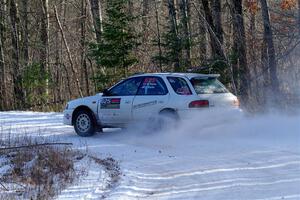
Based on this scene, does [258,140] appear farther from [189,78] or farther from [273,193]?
[273,193]

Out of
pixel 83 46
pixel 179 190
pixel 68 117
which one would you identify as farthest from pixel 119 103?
pixel 83 46

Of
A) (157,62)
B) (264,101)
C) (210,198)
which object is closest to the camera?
(210,198)

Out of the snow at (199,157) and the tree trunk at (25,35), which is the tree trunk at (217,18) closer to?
the snow at (199,157)

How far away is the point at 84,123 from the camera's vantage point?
47.1 feet

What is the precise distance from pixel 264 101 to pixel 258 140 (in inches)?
299

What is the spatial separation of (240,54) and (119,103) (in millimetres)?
8131

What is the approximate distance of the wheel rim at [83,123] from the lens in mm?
14297

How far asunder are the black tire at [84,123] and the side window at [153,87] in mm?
1627

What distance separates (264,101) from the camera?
19.5m

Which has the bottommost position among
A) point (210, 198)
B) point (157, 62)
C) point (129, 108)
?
point (210, 198)

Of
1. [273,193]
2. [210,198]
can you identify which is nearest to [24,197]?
[210,198]

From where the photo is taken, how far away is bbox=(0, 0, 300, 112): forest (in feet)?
65.5

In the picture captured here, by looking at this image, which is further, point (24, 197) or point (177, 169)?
point (177, 169)

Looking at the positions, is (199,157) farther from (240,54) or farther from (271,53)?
(240,54)
